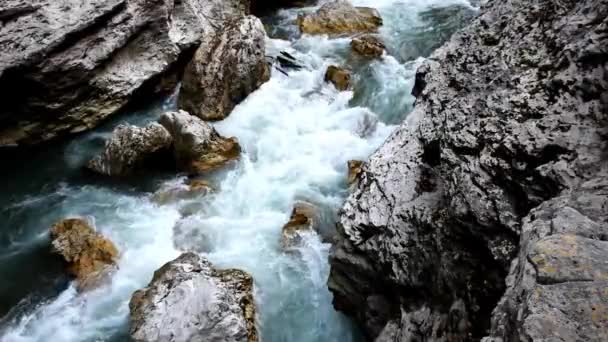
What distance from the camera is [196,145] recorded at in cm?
843

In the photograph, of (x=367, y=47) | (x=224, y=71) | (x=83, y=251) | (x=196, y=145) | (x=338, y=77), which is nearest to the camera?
(x=83, y=251)

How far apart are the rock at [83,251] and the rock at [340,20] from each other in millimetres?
7674

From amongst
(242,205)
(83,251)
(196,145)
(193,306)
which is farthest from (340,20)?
(193,306)

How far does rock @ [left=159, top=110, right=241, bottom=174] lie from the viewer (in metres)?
8.43

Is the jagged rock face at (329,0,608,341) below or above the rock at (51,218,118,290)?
above

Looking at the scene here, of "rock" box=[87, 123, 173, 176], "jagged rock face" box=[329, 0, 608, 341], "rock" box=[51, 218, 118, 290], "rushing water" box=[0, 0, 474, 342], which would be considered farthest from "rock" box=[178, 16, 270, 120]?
"jagged rock face" box=[329, 0, 608, 341]

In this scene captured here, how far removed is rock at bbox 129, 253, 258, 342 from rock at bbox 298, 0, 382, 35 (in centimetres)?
813

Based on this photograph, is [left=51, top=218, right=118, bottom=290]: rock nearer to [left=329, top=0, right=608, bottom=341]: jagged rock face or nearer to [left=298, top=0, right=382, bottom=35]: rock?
[left=329, top=0, right=608, bottom=341]: jagged rock face

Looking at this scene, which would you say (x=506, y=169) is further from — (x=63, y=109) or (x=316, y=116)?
(x=63, y=109)

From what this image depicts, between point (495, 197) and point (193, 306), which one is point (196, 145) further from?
point (495, 197)

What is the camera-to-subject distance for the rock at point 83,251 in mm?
6578

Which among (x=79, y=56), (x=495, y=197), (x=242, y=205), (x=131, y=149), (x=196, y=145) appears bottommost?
(x=242, y=205)

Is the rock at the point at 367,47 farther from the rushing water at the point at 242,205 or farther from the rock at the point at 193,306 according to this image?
the rock at the point at 193,306

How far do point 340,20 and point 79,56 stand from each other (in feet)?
21.2
